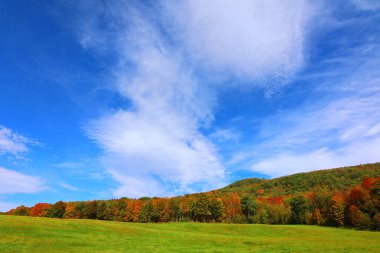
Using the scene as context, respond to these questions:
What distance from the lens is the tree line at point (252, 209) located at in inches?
3730

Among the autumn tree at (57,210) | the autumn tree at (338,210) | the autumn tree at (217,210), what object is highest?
the autumn tree at (57,210)

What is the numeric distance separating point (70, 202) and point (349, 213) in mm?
136398

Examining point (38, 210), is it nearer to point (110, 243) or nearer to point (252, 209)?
point (252, 209)

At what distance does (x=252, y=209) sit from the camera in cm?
12394

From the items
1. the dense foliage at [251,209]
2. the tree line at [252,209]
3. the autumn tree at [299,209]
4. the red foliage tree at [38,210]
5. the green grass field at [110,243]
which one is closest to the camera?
the green grass field at [110,243]

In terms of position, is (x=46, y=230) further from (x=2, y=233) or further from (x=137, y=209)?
(x=137, y=209)

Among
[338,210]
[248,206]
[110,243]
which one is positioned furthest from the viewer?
[248,206]

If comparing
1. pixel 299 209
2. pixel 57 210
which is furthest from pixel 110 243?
pixel 57 210

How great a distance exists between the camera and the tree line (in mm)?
94750

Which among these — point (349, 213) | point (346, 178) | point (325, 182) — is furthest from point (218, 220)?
point (346, 178)

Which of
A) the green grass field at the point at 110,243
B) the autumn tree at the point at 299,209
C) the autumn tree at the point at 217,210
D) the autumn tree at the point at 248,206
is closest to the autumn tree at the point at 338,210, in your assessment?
the autumn tree at the point at 299,209

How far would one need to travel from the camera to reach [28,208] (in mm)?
166875

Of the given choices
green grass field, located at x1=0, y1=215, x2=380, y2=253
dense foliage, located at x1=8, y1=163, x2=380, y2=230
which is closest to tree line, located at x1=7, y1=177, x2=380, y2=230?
dense foliage, located at x1=8, y1=163, x2=380, y2=230

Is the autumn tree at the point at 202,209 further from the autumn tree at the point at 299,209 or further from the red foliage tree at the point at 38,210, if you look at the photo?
the red foliage tree at the point at 38,210
